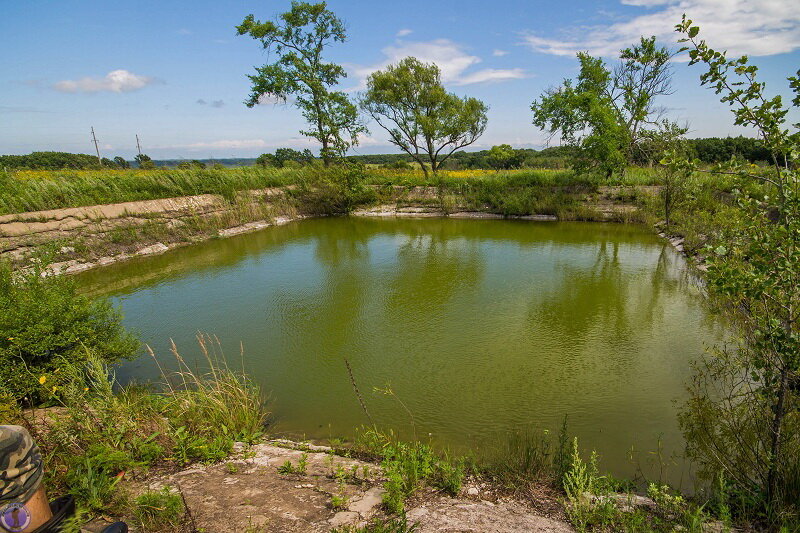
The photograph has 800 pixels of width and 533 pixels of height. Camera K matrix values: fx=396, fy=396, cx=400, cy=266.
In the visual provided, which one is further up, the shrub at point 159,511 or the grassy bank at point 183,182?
the grassy bank at point 183,182

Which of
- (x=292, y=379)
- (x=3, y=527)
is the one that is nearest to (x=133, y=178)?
(x=292, y=379)

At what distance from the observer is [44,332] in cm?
380

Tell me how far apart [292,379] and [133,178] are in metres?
12.5

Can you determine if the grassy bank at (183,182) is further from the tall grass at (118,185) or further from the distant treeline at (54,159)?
A: the distant treeline at (54,159)

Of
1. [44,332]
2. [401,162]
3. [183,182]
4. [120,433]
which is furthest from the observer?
[401,162]

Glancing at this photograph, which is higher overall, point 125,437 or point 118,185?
point 118,185

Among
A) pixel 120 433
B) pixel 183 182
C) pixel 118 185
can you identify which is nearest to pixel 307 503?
pixel 120 433

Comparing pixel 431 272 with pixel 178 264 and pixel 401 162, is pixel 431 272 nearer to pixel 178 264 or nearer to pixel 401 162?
pixel 178 264

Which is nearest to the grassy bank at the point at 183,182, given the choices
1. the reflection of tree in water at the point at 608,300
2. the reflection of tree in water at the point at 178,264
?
the reflection of tree in water at the point at 178,264

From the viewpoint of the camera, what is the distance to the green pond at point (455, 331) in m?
3.93

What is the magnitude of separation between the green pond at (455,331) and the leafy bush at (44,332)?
2.83 ft

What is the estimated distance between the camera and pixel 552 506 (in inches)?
98.7

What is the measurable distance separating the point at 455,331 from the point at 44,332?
4717mm

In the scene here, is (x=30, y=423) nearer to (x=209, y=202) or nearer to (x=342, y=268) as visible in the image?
(x=342, y=268)
